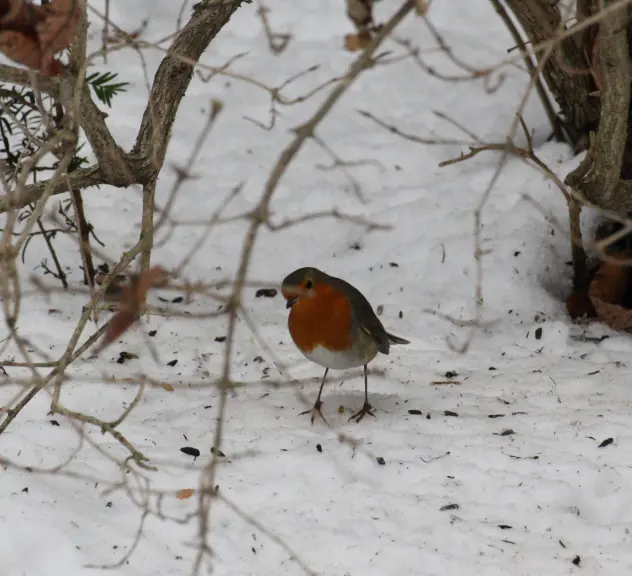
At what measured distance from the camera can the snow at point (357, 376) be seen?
2.78 metres

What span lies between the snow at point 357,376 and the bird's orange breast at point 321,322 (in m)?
0.15

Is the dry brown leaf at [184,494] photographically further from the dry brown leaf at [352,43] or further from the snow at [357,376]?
the dry brown leaf at [352,43]

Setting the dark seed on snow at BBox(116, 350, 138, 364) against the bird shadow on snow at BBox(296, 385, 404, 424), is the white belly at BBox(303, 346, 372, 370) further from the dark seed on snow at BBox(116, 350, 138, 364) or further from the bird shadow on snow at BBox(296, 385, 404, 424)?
the dark seed on snow at BBox(116, 350, 138, 364)

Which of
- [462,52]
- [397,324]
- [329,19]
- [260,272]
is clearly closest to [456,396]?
[397,324]

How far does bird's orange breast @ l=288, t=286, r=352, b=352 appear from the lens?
3.61 meters

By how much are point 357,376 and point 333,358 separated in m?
0.17

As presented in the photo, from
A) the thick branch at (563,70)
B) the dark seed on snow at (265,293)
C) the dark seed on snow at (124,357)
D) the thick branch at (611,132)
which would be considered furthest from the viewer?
the dark seed on snow at (265,293)

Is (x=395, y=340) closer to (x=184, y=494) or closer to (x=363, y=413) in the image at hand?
(x=363, y=413)

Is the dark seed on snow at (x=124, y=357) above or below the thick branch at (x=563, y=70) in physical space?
below

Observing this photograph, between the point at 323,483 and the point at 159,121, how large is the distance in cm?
162

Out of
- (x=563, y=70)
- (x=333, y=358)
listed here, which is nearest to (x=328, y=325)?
(x=333, y=358)

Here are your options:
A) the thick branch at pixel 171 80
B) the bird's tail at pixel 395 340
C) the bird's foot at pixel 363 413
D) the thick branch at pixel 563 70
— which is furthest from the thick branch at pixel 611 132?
the thick branch at pixel 171 80

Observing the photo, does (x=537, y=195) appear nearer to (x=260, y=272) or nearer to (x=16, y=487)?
→ (x=260, y=272)

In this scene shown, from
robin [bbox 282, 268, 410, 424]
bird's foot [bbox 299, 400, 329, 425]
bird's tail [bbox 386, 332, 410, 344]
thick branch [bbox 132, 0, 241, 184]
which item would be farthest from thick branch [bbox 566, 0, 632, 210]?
thick branch [bbox 132, 0, 241, 184]
